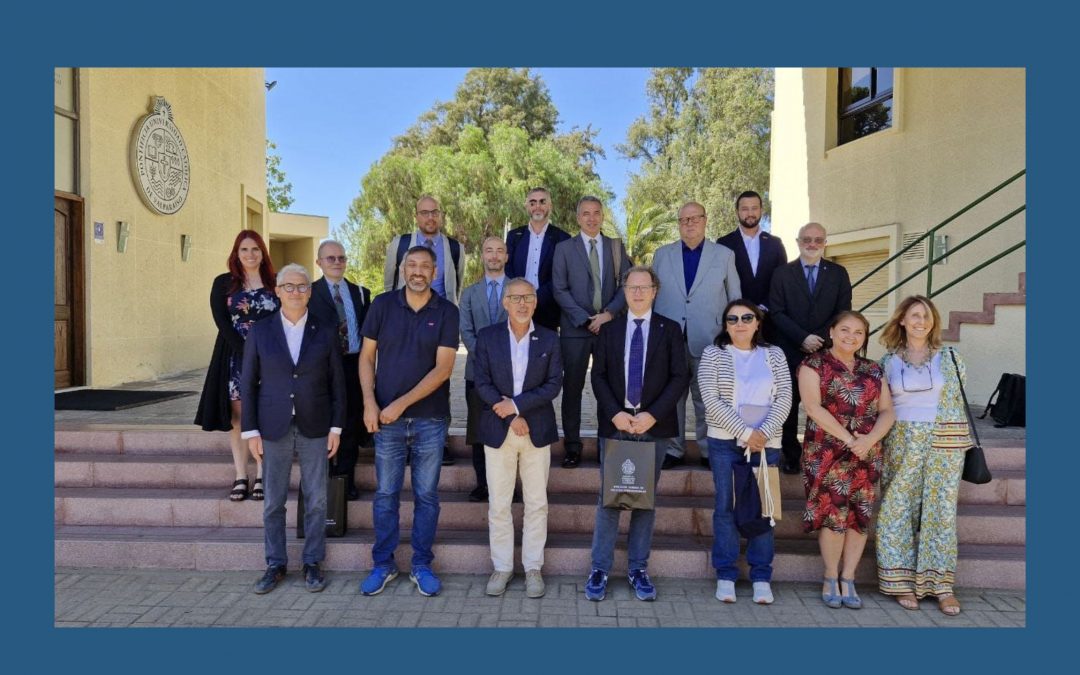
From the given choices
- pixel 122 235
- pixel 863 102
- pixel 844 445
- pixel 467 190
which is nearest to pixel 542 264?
pixel 844 445

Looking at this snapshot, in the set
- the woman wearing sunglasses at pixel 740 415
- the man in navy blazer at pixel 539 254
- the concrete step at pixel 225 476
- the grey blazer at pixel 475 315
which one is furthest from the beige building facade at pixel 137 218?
the woman wearing sunglasses at pixel 740 415

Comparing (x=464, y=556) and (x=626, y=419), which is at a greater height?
(x=626, y=419)

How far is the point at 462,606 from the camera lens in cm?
398

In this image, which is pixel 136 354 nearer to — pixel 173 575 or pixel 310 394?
pixel 173 575

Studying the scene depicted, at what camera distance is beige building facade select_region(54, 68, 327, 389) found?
320 inches

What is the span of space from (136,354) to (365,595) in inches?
267

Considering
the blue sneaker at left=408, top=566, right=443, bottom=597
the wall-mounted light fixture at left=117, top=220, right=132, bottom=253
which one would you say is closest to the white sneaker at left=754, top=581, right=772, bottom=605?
the blue sneaker at left=408, top=566, right=443, bottom=597

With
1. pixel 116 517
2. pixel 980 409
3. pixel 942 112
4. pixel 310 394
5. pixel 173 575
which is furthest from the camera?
pixel 942 112

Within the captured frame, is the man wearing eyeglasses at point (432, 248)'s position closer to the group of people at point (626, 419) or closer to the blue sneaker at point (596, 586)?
the group of people at point (626, 419)

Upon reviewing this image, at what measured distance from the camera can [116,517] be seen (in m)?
4.92

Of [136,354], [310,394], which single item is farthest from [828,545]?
[136,354]

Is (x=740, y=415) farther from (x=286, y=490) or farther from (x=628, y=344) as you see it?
(x=286, y=490)

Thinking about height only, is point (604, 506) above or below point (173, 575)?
above

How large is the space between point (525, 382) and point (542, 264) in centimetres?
125
